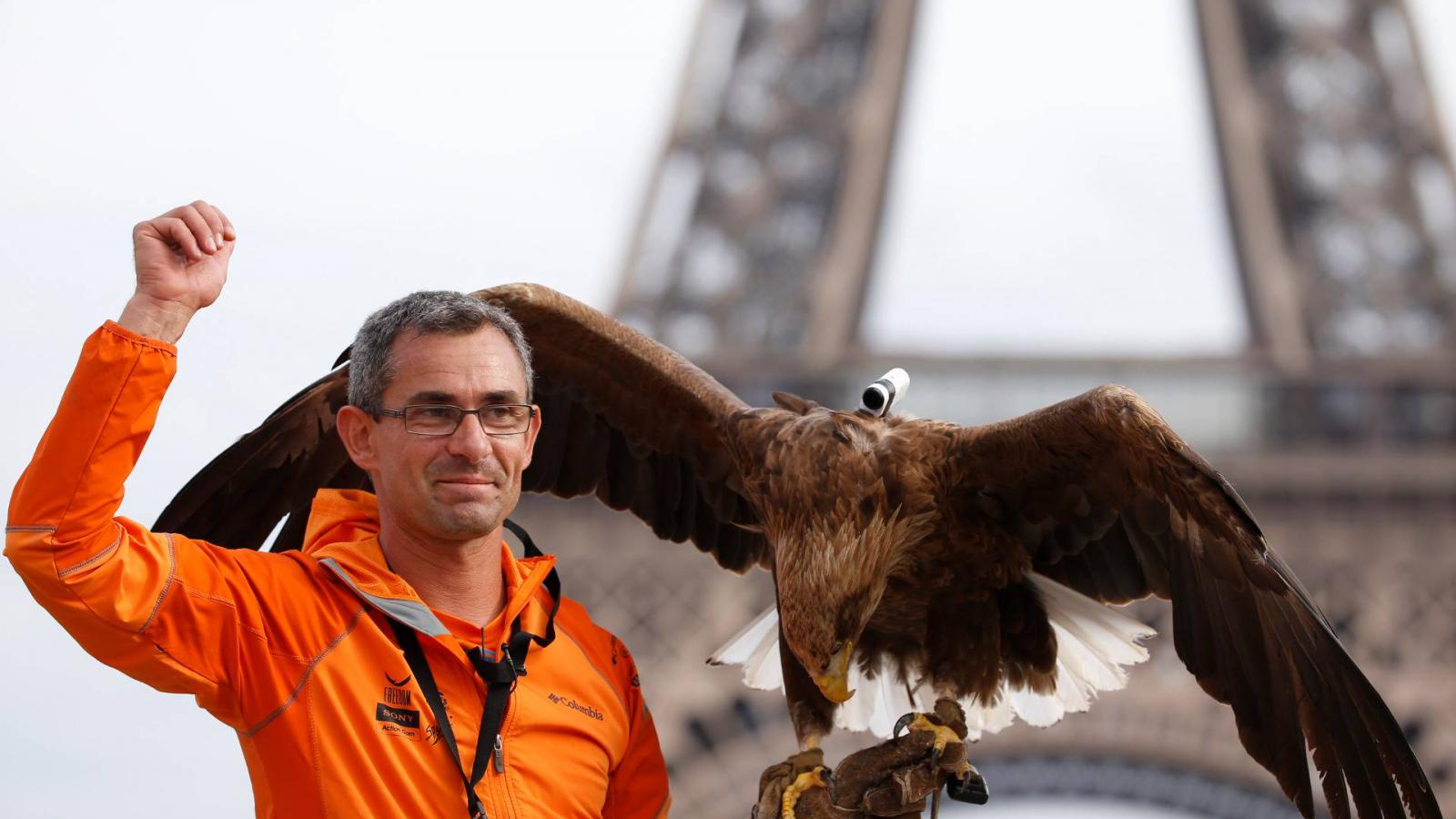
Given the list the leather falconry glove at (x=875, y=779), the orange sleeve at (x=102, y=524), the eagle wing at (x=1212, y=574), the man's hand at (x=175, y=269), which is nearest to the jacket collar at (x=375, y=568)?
the orange sleeve at (x=102, y=524)

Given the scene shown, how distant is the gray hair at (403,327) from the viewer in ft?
10.3

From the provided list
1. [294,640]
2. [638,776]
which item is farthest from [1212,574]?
[294,640]

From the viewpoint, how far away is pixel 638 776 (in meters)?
3.48

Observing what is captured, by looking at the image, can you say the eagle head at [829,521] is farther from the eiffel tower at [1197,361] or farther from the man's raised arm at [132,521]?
the eiffel tower at [1197,361]

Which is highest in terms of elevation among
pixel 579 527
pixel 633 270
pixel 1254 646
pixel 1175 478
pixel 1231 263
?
pixel 1231 263

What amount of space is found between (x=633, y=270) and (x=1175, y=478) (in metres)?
15.2

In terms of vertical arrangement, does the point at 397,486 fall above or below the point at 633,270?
below

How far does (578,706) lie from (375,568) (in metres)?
0.49

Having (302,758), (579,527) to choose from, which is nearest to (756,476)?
(302,758)

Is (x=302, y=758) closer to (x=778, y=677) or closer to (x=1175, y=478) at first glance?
(x=1175, y=478)

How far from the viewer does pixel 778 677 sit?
5.39 metres

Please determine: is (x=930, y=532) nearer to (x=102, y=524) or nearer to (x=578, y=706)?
(x=578, y=706)

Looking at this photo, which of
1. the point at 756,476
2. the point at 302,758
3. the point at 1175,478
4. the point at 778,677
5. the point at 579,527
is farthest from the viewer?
the point at 579,527

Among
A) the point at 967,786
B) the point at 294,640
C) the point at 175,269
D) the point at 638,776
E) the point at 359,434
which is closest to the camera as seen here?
the point at 175,269
